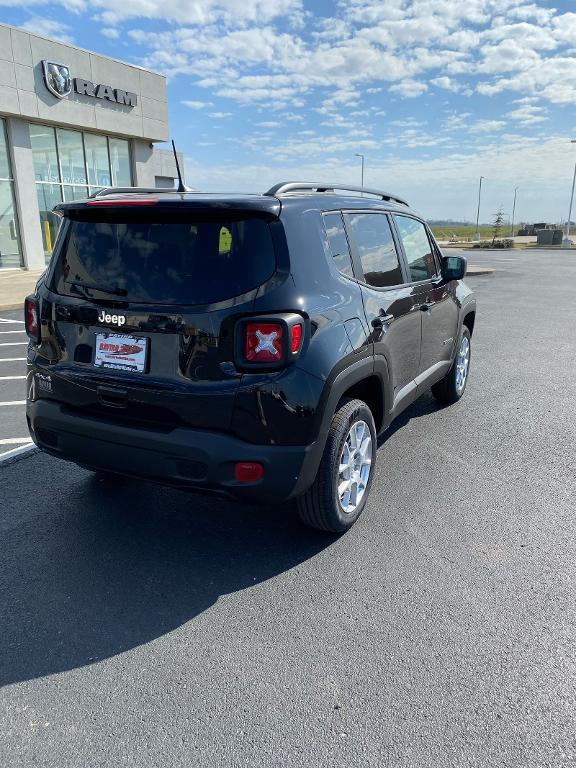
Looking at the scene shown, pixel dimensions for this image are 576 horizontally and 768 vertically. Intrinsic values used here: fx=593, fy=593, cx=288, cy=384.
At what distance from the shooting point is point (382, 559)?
3150 mm

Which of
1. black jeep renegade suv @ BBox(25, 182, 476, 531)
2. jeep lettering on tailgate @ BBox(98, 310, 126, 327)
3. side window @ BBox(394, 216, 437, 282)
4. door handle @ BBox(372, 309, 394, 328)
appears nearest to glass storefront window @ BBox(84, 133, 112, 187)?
side window @ BBox(394, 216, 437, 282)

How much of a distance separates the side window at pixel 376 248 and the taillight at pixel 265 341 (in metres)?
1.03

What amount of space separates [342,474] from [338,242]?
1.28 meters

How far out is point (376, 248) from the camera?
12.3 feet

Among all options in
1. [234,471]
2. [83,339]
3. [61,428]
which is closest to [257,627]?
[234,471]

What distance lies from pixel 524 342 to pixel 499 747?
25.8 ft

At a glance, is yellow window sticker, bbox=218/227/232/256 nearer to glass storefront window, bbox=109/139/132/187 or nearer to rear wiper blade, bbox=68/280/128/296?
rear wiper blade, bbox=68/280/128/296

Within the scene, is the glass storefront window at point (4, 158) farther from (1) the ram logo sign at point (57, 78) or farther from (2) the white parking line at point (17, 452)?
(2) the white parking line at point (17, 452)

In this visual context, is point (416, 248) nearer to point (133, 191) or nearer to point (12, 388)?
point (133, 191)

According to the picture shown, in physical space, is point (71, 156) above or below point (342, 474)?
above

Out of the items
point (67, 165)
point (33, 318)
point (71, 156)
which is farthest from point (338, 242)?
point (71, 156)

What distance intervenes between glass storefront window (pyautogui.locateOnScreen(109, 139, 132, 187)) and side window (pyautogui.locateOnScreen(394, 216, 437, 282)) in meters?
20.7

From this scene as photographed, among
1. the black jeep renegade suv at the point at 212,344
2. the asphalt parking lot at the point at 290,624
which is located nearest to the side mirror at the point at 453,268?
the asphalt parking lot at the point at 290,624

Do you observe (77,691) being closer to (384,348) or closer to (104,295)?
(104,295)
